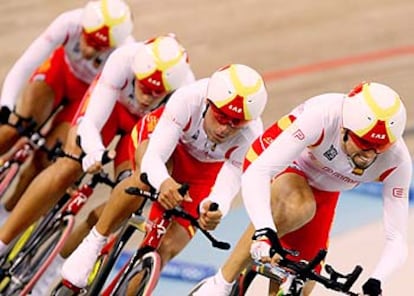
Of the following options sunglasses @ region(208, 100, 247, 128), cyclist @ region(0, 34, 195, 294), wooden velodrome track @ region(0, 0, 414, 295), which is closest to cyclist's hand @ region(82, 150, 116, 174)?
cyclist @ region(0, 34, 195, 294)

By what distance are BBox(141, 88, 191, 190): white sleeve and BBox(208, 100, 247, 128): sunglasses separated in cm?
20

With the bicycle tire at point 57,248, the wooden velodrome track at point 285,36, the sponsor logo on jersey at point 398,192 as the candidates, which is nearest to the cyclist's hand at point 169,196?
the sponsor logo on jersey at point 398,192

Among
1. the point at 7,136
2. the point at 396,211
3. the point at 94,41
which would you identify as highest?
the point at 94,41

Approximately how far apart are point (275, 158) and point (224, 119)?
1.12ft

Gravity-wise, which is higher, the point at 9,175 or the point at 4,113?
the point at 4,113

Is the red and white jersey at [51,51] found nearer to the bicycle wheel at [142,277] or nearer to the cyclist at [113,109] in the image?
the cyclist at [113,109]

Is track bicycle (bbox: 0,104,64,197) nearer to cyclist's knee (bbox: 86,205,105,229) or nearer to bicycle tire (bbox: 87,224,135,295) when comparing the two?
cyclist's knee (bbox: 86,205,105,229)

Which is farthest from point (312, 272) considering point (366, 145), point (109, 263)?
point (109, 263)

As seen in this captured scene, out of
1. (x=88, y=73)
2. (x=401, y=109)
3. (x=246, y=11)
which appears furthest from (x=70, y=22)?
(x=246, y=11)

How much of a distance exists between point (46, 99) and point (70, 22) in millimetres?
384

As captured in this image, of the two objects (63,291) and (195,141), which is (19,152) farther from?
(195,141)

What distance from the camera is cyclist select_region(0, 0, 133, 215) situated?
5.50 metres

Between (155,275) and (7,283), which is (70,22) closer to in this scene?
(7,283)

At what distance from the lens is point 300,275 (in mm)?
3977
